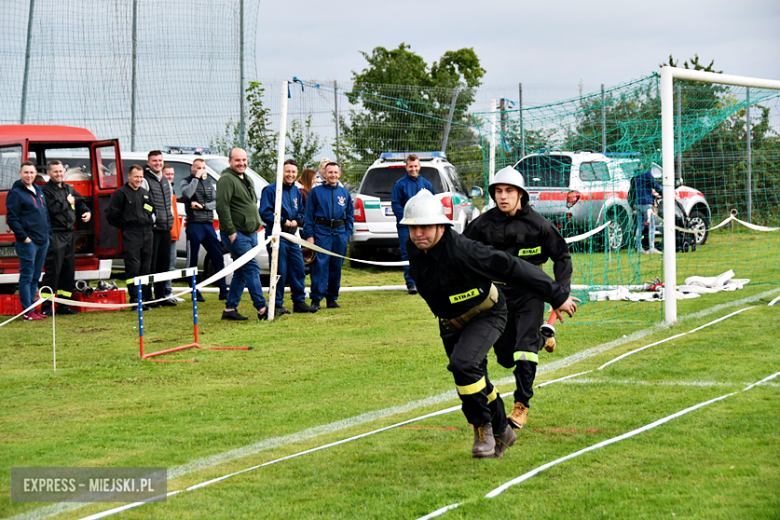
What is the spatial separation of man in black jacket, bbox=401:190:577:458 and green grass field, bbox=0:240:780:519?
9.5 inches

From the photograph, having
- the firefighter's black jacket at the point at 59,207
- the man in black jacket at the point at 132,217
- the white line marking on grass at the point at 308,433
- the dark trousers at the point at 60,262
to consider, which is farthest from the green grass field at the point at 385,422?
the firefighter's black jacket at the point at 59,207

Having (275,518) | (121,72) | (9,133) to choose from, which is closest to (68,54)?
(121,72)

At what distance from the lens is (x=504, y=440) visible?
17.1 ft

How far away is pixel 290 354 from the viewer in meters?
8.73

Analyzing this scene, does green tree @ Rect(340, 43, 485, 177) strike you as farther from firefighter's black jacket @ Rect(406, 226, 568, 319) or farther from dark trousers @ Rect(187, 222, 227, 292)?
firefighter's black jacket @ Rect(406, 226, 568, 319)

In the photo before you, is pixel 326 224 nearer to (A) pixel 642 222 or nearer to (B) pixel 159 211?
(B) pixel 159 211

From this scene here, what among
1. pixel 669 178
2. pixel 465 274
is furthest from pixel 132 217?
pixel 465 274

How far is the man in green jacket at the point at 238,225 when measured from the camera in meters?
11.0

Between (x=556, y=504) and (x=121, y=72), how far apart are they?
1441 centimetres

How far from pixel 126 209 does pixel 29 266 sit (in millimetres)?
1501

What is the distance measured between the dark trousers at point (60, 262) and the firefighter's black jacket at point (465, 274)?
8.00m

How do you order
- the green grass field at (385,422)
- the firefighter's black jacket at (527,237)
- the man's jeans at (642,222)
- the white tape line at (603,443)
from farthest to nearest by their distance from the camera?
the man's jeans at (642,222) < the firefighter's black jacket at (527,237) < the white tape line at (603,443) < the green grass field at (385,422)

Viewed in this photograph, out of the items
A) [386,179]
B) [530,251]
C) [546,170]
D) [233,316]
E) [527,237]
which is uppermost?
[386,179]

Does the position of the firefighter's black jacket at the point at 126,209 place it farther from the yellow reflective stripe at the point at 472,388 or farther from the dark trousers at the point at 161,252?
the yellow reflective stripe at the point at 472,388
